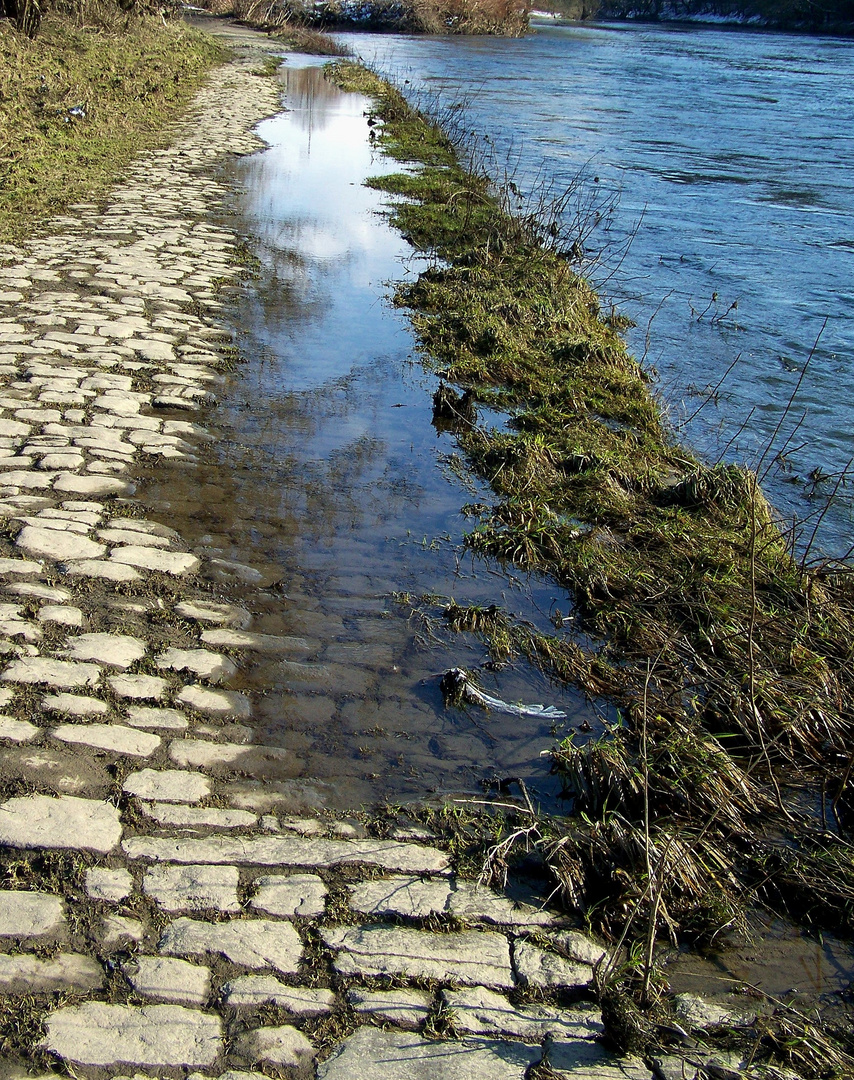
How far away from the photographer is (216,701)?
3.43 meters

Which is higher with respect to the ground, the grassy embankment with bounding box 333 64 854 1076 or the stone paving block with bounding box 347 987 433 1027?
the grassy embankment with bounding box 333 64 854 1076

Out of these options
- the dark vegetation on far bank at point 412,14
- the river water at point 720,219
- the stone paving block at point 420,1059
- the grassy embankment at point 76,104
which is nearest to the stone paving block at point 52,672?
the stone paving block at point 420,1059

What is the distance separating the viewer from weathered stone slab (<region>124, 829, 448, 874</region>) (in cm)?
276

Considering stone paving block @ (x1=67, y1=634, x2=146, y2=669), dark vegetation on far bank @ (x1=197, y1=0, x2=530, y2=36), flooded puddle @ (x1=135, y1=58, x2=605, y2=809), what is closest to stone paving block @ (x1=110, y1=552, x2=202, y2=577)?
flooded puddle @ (x1=135, y1=58, x2=605, y2=809)

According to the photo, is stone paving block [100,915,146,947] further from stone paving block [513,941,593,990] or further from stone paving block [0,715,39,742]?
stone paving block [513,941,593,990]

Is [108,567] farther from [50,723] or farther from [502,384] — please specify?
[502,384]

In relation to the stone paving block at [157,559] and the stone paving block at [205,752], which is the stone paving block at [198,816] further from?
the stone paving block at [157,559]

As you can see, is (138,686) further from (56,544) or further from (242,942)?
(242,942)

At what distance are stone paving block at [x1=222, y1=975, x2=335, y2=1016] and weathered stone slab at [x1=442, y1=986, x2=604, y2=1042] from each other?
0.32 metres

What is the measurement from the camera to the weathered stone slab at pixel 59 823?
8.86 feet

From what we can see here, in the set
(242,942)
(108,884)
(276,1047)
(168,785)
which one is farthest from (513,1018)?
(168,785)

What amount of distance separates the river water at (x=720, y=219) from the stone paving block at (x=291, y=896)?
12.1 feet

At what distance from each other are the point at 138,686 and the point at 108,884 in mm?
936

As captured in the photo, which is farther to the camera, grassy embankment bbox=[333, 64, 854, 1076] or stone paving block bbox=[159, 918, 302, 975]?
grassy embankment bbox=[333, 64, 854, 1076]
